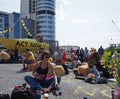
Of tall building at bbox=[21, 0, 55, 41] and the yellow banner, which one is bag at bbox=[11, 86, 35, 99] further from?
tall building at bbox=[21, 0, 55, 41]

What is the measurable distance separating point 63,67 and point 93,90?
6.18m

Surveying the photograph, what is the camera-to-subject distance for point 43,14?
529 ft

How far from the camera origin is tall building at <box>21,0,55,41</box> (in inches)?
6230

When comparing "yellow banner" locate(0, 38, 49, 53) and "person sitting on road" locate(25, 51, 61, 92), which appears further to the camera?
"yellow banner" locate(0, 38, 49, 53)

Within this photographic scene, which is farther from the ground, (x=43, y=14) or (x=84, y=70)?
(x=43, y=14)

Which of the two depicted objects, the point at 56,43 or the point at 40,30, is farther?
the point at 40,30

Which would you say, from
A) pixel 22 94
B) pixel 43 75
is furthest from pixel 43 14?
pixel 22 94

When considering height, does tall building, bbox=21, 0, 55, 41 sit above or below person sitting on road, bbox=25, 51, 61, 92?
above

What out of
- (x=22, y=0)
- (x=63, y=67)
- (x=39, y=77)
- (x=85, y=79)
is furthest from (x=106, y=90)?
(x=22, y=0)

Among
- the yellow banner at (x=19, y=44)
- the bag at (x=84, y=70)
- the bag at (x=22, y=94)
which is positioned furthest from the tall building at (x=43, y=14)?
the bag at (x=22, y=94)

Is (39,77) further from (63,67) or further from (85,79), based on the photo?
(63,67)

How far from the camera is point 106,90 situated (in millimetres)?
Answer: 11977

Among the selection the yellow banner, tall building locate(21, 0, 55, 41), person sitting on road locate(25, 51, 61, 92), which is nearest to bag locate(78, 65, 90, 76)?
person sitting on road locate(25, 51, 61, 92)

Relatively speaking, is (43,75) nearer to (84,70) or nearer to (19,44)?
(84,70)
